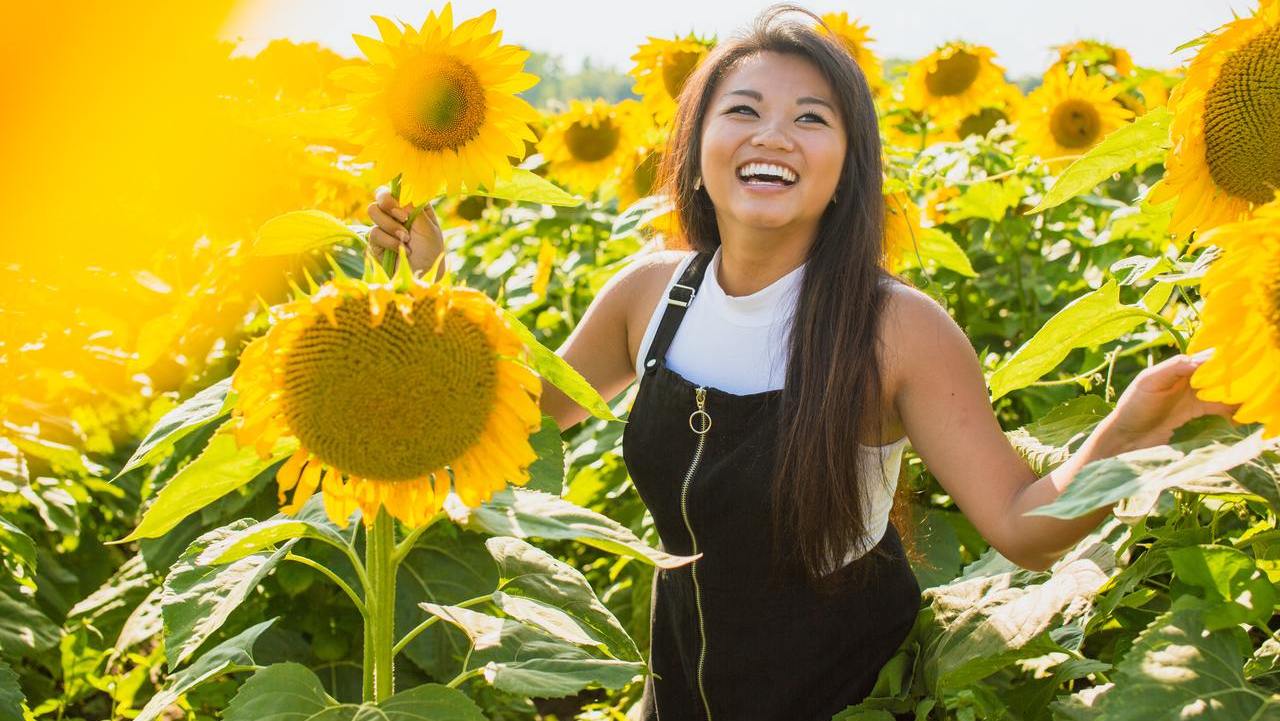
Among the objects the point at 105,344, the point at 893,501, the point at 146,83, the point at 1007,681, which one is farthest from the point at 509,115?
the point at 146,83

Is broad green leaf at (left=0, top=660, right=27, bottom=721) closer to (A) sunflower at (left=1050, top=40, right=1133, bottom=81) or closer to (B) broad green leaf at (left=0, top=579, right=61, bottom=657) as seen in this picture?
(B) broad green leaf at (left=0, top=579, right=61, bottom=657)

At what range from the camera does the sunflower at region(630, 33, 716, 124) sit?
11.7ft

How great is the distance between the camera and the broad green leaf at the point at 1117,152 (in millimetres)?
1610

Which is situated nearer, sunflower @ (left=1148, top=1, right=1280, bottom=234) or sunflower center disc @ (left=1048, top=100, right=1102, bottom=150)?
sunflower @ (left=1148, top=1, right=1280, bottom=234)

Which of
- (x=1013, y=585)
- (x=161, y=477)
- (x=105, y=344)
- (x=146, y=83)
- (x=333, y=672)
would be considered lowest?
(x=333, y=672)

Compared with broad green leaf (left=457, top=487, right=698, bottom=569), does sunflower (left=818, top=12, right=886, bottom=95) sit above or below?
above

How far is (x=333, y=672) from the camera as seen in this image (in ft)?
9.60

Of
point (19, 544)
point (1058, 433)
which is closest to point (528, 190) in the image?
point (1058, 433)

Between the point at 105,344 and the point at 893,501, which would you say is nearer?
the point at 893,501

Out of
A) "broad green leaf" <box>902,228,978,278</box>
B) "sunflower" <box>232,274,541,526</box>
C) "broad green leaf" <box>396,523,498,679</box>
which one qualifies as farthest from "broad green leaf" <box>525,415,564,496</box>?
"broad green leaf" <box>902,228,978,278</box>

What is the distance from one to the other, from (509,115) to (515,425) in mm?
580

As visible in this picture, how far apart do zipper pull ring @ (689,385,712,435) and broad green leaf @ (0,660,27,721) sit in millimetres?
1074

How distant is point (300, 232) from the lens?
162 centimetres

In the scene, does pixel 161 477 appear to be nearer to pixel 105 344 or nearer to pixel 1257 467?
pixel 105 344
